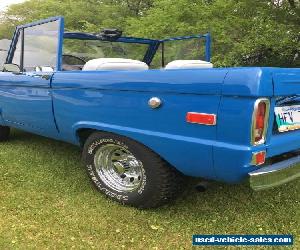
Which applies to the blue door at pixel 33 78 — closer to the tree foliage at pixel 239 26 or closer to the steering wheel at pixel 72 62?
the steering wheel at pixel 72 62

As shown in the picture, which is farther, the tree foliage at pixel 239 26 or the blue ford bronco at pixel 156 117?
the tree foliage at pixel 239 26

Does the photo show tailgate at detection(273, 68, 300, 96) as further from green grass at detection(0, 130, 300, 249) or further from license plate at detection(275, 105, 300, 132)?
green grass at detection(0, 130, 300, 249)

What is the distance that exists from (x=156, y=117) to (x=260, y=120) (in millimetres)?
794

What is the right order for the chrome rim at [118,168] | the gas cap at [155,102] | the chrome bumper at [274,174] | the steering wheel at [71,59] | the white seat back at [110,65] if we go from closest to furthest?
the chrome bumper at [274,174]
the gas cap at [155,102]
the chrome rim at [118,168]
the white seat back at [110,65]
the steering wheel at [71,59]

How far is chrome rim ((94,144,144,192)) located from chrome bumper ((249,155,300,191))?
1.07 m

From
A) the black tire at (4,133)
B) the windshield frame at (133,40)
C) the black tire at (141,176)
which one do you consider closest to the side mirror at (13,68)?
the windshield frame at (133,40)

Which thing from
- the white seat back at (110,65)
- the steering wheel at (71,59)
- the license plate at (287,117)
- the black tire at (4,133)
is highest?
the white seat back at (110,65)

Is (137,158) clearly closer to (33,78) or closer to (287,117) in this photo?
(287,117)

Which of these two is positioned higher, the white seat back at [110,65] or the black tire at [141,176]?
the white seat back at [110,65]

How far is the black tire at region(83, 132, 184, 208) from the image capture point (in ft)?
10.1

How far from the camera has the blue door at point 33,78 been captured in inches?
156

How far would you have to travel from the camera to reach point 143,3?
1930cm

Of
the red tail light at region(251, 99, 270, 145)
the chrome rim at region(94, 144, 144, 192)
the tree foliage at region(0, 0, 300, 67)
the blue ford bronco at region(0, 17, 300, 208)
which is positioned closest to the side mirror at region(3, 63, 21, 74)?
the blue ford bronco at region(0, 17, 300, 208)

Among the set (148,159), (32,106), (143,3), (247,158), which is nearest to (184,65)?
(148,159)
